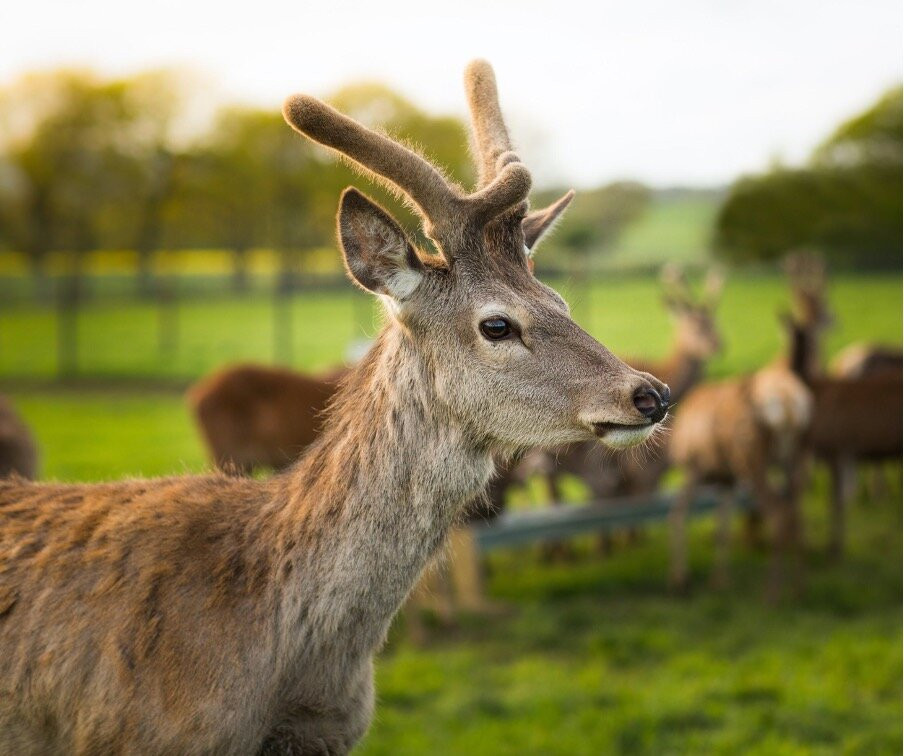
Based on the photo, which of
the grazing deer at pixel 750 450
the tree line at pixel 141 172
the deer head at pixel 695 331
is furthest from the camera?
the tree line at pixel 141 172

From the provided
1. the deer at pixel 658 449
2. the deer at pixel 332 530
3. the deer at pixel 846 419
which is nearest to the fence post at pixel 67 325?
the deer at pixel 658 449

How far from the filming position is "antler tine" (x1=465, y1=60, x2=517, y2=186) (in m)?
3.61

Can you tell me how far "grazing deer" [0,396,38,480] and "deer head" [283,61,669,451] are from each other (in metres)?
4.46

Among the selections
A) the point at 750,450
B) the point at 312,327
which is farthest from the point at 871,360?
the point at 312,327

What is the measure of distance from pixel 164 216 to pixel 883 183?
15534 mm

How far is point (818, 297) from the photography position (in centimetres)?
1348

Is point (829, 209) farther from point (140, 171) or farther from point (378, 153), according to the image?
point (378, 153)

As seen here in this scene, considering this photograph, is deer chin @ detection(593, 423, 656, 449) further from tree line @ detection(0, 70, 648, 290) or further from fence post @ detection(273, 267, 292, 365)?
fence post @ detection(273, 267, 292, 365)

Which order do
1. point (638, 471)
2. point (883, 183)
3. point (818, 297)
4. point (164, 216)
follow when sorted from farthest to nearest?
1. point (164, 216)
2. point (883, 183)
3. point (818, 297)
4. point (638, 471)

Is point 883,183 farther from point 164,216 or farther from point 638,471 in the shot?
point 164,216

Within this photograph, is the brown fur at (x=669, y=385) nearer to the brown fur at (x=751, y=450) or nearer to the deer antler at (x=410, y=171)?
the brown fur at (x=751, y=450)

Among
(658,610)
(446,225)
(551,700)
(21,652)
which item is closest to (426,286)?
(446,225)

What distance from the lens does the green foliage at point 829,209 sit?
2006 cm

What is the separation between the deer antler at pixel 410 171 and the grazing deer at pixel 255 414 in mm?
5904
